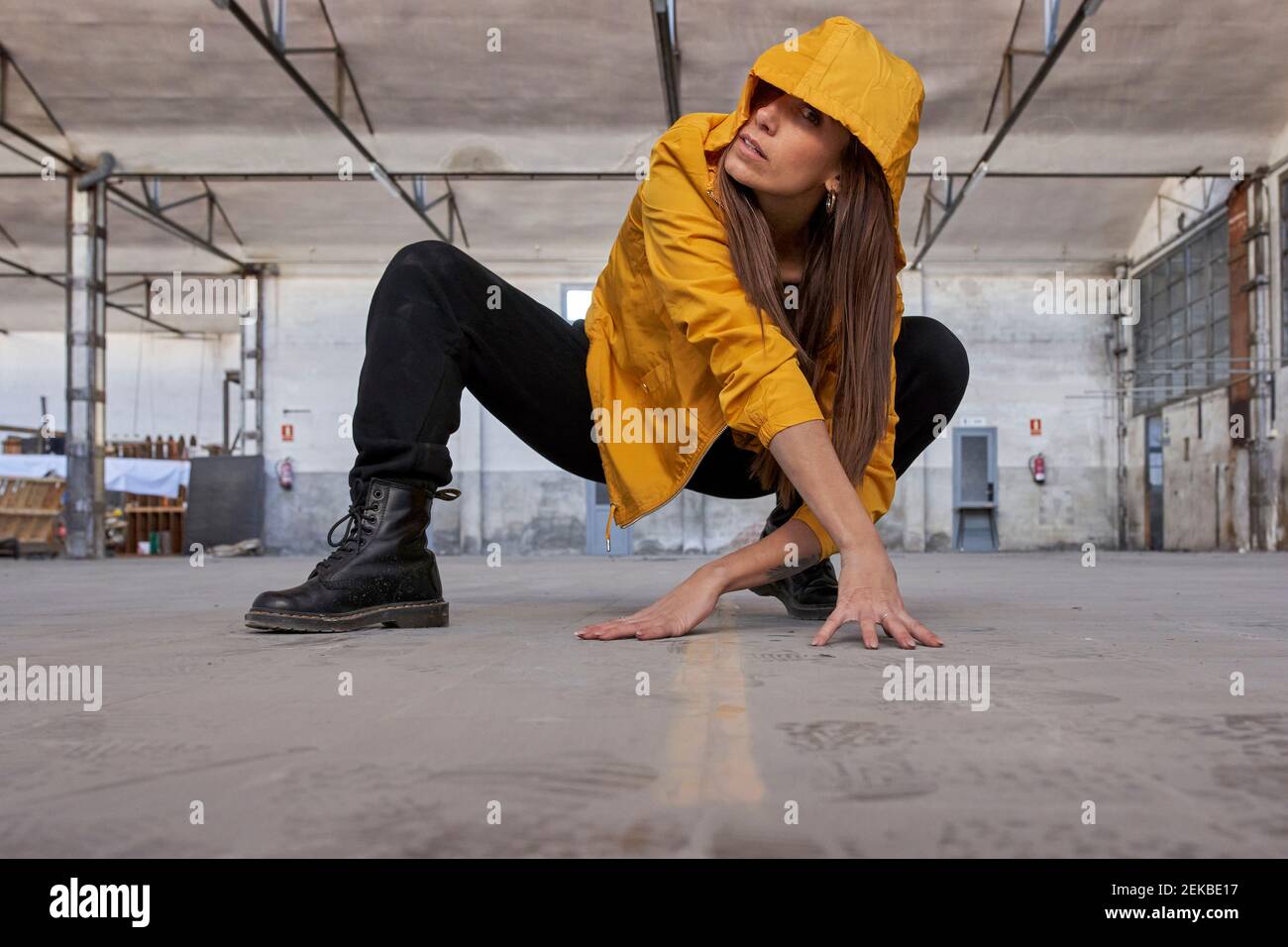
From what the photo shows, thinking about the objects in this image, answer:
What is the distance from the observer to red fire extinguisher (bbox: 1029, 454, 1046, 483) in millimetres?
12703

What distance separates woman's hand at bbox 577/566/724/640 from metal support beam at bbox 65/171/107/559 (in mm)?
9631

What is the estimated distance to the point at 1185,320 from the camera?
11.7m

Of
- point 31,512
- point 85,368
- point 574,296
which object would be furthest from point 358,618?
point 574,296

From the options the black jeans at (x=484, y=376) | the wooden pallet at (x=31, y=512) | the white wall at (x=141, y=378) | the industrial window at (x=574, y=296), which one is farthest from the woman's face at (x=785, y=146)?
the white wall at (x=141, y=378)

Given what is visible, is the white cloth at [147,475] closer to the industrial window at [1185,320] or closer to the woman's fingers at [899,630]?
the industrial window at [1185,320]

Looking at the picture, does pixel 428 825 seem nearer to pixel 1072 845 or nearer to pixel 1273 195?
pixel 1072 845

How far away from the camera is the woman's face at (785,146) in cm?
154

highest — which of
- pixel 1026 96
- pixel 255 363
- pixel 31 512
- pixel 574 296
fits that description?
pixel 1026 96

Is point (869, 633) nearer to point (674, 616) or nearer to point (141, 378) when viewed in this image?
point (674, 616)

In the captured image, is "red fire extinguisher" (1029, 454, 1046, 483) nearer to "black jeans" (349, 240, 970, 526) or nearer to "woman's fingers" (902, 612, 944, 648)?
"black jeans" (349, 240, 970, 526)

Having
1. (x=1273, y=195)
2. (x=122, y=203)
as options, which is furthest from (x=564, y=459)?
(x=122, y=203)

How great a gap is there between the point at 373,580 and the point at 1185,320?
476 inches
